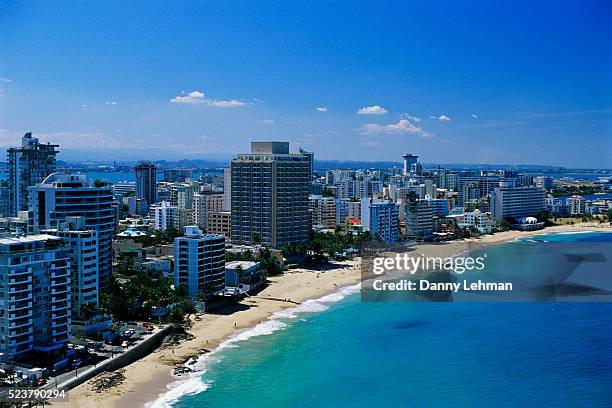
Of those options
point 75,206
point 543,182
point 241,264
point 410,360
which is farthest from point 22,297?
point 543,182

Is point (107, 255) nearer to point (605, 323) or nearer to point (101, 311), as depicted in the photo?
point (101, 311)

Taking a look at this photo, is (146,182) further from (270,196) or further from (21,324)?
(21,324)

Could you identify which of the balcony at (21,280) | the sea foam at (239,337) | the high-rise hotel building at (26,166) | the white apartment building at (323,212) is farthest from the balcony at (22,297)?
the white apartment building at (323,212)

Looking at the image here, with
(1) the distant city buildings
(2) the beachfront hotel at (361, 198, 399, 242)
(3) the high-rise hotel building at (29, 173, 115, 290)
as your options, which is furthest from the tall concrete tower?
(3) the high-rise hotel building at (29, 173, 115, 290)

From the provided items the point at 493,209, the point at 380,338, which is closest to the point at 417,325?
the point at 380,338

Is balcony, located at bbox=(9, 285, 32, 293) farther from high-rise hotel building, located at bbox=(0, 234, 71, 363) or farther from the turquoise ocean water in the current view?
the turquoise ocean water

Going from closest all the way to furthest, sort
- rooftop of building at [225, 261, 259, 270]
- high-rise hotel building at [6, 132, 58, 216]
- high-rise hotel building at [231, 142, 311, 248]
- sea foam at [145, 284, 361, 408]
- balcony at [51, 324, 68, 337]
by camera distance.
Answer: sea foam at [145, 284, 361, 408] → balcony at [51, 324, 68, 337] → rooftop of building at [225, 261, 259, 270] → high-rise hotel building at [6, 132, 58, 216] → high-rise hotel building at [231, 142, 311, 248]
